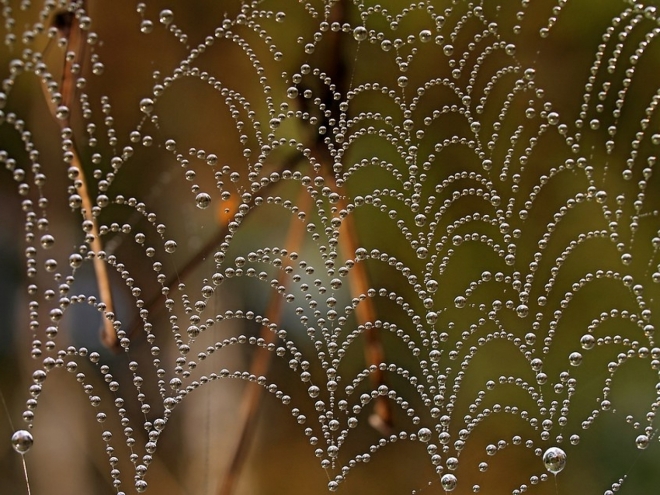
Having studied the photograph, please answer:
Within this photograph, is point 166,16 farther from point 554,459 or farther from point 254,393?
point 554,459

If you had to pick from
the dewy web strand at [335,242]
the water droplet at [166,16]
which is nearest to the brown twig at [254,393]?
the dewy web strand at [335,242]

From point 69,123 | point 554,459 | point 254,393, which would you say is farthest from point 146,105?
point 554,459

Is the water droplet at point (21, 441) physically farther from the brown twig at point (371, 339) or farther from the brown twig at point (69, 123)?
the brown twig at point (371, 339)

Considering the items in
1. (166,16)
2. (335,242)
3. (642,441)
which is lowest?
(642,441)

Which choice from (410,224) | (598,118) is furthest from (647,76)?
(410,224)

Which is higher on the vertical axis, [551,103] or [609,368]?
[551,103]

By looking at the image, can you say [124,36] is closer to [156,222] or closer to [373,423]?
[156,222]

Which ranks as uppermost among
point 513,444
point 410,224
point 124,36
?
point 124,36

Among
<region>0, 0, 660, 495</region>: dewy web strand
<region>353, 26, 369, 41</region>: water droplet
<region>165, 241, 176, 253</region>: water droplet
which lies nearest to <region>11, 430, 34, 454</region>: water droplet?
<region>0, 0, 660, 495</region>: dewy web strand
